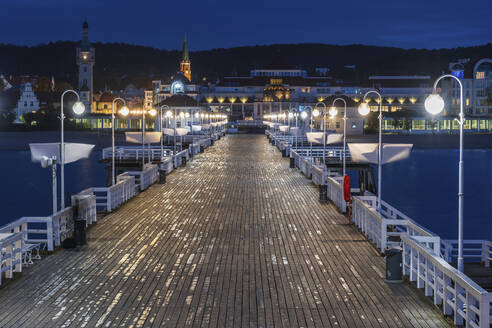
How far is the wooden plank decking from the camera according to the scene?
28.4 feet

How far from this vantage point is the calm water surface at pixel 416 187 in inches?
1247

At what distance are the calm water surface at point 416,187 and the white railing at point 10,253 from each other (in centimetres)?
1775

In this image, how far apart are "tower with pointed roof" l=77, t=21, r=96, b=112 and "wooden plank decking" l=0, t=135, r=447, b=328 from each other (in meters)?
115

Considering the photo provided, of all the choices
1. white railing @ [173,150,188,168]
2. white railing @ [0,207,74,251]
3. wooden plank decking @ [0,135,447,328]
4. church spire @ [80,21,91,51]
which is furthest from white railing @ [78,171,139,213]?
church spire @ [80,21,91,51]

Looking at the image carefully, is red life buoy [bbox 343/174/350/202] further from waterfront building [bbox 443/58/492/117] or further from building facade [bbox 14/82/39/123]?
building facade [bbox 14/82/39/123]

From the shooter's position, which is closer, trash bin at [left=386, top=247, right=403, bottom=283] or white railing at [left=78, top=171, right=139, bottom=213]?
trash bin at [left=386, top=247, right=403, bottom=283]

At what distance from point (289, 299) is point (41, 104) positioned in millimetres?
123849

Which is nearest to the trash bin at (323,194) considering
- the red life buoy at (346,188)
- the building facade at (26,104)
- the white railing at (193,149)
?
the red life buoy at (346,188)

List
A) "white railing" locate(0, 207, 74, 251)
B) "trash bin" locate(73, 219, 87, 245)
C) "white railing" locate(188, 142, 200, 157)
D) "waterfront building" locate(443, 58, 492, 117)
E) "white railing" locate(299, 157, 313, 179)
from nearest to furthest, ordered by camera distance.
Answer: "white railing" locate(0, 207, 74, 251), "trash bin" locate(73, 219, 87, 245), "white railing" locate(299, 157, 313, 179), "white railing" locate(188, 142, 200, 157), "waterfront building" locate(443, 58, 492, 117)

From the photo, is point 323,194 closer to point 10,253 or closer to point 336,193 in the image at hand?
point 336,193

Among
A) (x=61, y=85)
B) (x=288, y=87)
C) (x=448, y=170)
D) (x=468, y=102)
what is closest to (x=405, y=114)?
(x=468, y=102)

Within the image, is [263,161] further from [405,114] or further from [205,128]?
[405,114]

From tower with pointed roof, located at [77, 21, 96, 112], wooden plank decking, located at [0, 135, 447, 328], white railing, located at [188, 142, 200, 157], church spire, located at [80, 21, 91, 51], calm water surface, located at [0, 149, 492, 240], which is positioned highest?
church spire, located at [80, 21, 91, 51]

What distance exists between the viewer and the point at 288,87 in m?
140
